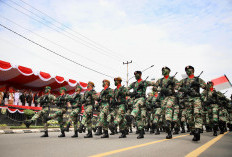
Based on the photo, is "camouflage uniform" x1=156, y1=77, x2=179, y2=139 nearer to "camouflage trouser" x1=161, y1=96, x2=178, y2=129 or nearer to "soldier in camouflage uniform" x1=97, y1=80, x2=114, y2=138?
"camouflage trouser" x1=161, y1=96, x2=178, y2=129

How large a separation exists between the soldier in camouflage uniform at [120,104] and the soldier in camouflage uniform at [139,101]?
0.44 metres

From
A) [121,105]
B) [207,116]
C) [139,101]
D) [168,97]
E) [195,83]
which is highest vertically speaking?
[195,83]

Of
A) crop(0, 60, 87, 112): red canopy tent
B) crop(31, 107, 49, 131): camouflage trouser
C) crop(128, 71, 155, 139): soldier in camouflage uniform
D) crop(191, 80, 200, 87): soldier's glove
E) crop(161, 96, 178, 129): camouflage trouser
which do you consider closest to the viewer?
crop(191, 80, 200, 87): soldier's glove

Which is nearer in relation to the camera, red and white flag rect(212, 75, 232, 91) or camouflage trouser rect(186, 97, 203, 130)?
camouflage trouser rect(186, 97, 203, 130)

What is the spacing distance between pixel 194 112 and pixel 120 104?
286 cm

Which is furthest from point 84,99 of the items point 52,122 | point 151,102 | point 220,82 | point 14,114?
point 220,82

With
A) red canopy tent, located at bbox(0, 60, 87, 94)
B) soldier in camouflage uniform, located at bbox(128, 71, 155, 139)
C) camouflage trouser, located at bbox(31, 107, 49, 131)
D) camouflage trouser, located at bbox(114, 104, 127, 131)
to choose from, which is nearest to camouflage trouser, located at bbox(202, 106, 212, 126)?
soldier in camouflage uniform, located at bbox(128, 71, 155, 139)

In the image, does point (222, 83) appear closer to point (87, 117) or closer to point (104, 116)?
point (104, 116)

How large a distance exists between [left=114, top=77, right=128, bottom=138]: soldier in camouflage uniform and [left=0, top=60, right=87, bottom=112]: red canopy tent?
26.4 ft

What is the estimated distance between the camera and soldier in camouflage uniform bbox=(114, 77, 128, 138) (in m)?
7.69

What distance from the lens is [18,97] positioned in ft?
57.7

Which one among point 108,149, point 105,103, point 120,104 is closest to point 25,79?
point 105,103

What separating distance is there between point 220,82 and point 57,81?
44.2 feet

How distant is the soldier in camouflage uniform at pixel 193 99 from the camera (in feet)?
19.5
